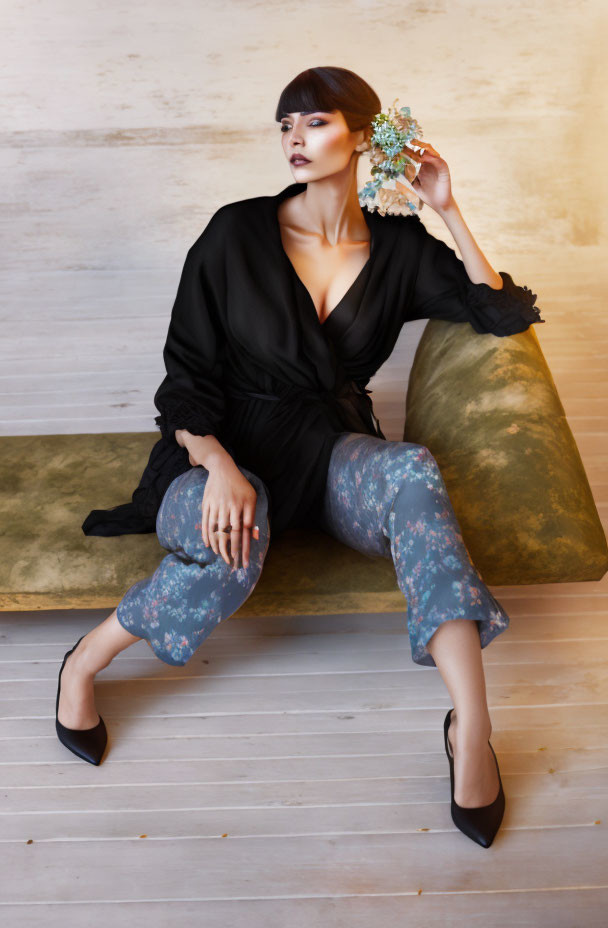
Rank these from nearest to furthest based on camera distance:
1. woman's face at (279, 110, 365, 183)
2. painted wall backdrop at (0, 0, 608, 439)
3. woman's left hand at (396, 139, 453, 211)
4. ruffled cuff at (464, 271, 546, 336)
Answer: woman's face at (279, 110, 365, 183) < woman's left hand at (396, 139, 453, 211) < ruffled cuff at (464, 271, 546, 336) < painted wall backdrop at (0, 0, 608, 439)

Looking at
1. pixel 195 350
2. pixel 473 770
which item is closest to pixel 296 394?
pixel 195 350

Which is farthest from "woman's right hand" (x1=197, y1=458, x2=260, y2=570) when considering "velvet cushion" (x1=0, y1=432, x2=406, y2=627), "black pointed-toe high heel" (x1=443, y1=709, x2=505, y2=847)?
"black pointed-toe high heel" (x1=443, y1=709, x2=505, y2=847)

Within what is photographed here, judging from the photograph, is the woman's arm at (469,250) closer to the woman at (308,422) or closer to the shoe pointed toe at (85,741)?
the woman at (308,422)

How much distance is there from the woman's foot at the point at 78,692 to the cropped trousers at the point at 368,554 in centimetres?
19

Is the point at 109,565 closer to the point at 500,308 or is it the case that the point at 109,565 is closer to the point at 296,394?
the point at 296,394

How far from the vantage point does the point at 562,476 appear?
8.40 ft

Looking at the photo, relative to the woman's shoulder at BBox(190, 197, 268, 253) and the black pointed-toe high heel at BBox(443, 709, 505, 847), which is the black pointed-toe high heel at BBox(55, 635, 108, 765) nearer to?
the black pointed-toe high heel at BBox(443, 709, 505, 847)

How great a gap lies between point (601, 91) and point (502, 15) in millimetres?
900

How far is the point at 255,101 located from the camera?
6992mm

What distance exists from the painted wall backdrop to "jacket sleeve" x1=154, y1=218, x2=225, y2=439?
4.21 meters

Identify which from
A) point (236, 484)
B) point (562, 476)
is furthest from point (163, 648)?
point (562, 476)

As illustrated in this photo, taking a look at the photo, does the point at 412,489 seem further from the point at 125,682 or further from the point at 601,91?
the point at 601,91

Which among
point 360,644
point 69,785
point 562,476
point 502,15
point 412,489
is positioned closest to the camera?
point 412,489

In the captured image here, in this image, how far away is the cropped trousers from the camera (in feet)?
6.79
